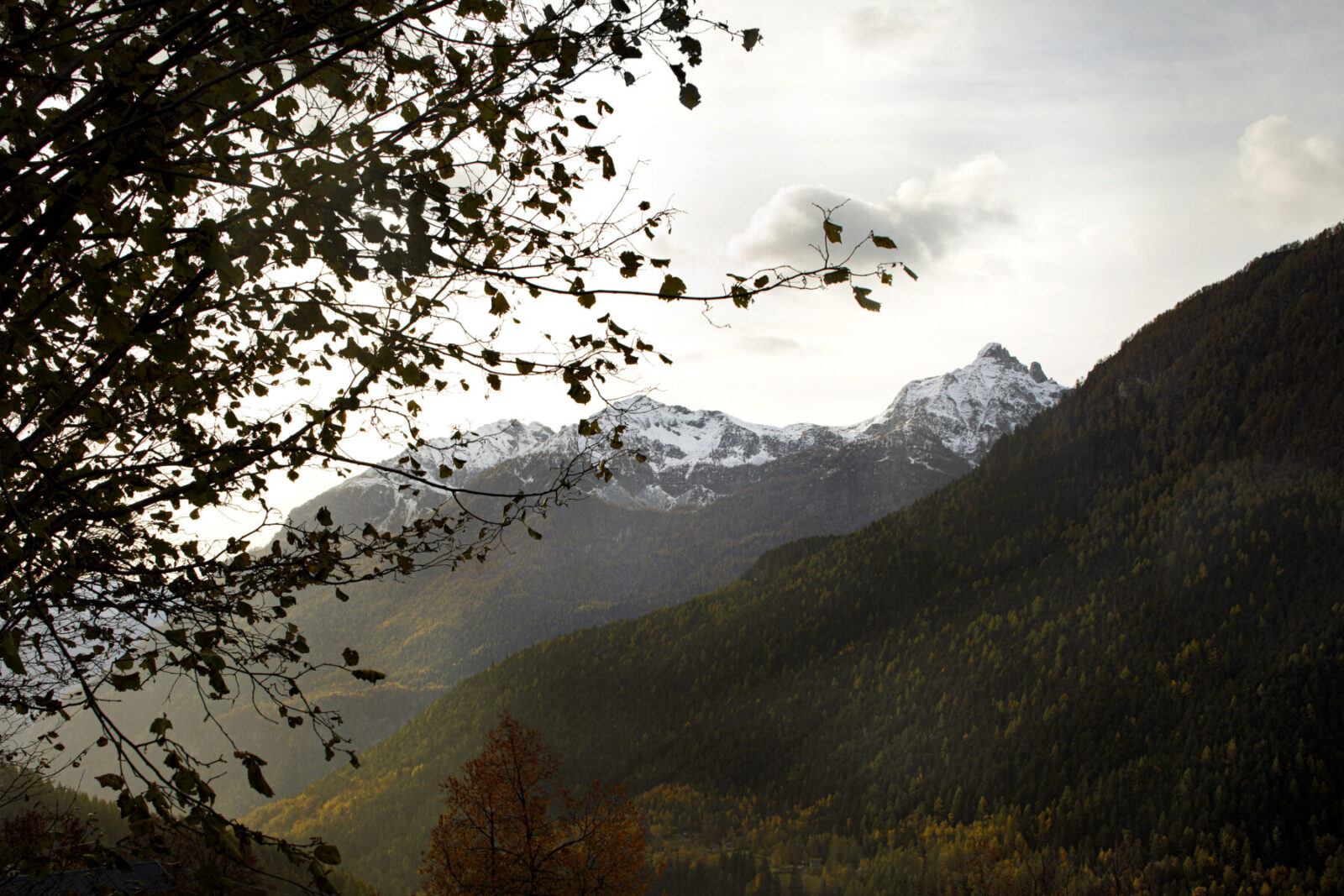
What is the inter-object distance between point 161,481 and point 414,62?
3441 millimetres

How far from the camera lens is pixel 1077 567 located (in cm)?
12106

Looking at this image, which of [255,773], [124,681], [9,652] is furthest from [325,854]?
[9,652]

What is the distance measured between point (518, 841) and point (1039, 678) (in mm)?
98575

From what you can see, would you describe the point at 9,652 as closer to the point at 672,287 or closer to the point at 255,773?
the point at 255,773

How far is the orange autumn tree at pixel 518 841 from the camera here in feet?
63.8

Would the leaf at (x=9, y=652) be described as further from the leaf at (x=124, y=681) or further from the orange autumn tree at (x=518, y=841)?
the orange autumn tree at (x=518, y=841)

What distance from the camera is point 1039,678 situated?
98625mm

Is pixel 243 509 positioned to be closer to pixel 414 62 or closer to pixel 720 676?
pixel 414 62

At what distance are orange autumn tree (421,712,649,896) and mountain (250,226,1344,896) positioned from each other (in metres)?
51.8

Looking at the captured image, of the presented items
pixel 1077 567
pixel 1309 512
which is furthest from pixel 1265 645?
pixel 1077 567

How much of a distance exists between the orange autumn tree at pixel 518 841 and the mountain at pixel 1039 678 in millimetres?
51792

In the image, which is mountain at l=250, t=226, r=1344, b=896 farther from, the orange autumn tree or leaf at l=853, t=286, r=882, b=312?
leaf at l=853, t=286, r=882, b=312

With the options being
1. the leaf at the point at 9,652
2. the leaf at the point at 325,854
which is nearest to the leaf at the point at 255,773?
the leaf at the point at 325,854

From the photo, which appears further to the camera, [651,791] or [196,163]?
[651,791]
